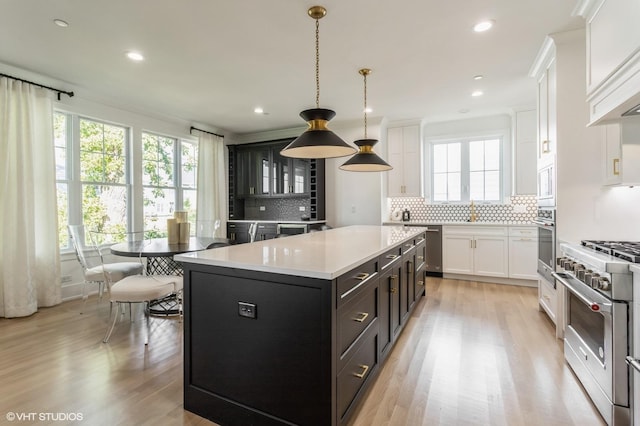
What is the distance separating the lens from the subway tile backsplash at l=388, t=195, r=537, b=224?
5.02 meters

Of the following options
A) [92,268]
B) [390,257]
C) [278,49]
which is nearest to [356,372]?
[390,257]

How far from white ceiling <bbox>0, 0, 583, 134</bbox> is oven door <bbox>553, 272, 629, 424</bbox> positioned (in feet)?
7.15

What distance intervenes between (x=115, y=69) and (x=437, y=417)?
14.2ft

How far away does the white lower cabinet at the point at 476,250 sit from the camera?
467 cm

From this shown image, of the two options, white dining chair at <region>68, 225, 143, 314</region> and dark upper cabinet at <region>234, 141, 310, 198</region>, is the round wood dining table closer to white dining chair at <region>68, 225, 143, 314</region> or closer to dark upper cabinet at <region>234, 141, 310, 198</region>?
white dining chair at <region>68, 225, 143, 314</region>

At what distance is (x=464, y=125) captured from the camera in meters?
5.48

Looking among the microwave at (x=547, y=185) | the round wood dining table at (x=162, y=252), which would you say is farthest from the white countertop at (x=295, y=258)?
the microwave at (x=547, y=185)

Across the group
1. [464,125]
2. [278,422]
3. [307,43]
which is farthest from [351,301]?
[464,125]

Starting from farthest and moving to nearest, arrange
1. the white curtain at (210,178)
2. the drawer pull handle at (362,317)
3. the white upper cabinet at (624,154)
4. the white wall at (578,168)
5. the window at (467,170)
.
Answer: the white curtain at (210,178), the window at (467,170), the white wall at (578,168), the white upper cabinet at (624,154), the drawer pull handle at (362,317)

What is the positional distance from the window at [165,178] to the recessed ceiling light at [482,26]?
472 centimetres

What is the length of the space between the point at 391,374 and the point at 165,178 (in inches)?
186

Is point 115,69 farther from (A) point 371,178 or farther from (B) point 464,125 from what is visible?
(B) point 464,125

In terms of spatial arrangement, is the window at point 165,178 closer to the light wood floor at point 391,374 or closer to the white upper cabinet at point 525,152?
the light wood floor at point 391,374

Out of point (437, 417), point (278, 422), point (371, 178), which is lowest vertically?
point (437, 417)
